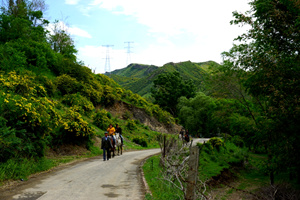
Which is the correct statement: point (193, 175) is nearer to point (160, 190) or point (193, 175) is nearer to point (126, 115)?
point (160, 190)

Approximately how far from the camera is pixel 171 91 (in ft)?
263

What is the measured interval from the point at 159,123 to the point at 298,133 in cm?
4069

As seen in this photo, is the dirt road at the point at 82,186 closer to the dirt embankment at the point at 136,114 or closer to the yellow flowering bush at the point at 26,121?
the yellow flowering bush at the point at 26,121

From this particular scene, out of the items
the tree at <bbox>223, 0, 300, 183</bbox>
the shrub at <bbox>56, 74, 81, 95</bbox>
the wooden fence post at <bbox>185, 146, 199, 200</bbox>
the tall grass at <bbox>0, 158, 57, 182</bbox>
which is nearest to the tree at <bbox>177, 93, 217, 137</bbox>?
the shrub at <bbox>56, 74, 81, 95</bbox>

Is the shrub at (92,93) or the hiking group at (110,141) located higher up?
the shrub at (92,93)

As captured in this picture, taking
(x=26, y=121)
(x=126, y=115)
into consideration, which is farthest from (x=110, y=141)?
(x=126, y=115)

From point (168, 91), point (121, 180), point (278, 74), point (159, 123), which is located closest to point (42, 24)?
point (159, 123)

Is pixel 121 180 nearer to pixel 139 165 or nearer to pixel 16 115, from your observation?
pixel 139 165

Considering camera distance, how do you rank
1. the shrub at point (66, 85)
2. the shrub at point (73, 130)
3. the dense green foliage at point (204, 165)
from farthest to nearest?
the shrub at point (66, 85), the shrub at point (73, 130), the dense green foliage at point (204, 165)

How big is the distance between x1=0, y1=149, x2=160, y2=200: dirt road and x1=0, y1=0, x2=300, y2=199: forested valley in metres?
1.44

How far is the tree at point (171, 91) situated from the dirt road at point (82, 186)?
66.0 metres

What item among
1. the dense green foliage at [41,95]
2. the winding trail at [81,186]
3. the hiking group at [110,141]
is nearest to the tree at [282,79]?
the dense green foliage at [41,95]

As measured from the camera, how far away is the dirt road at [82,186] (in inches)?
329

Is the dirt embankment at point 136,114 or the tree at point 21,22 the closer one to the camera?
the tree at point 21,22
